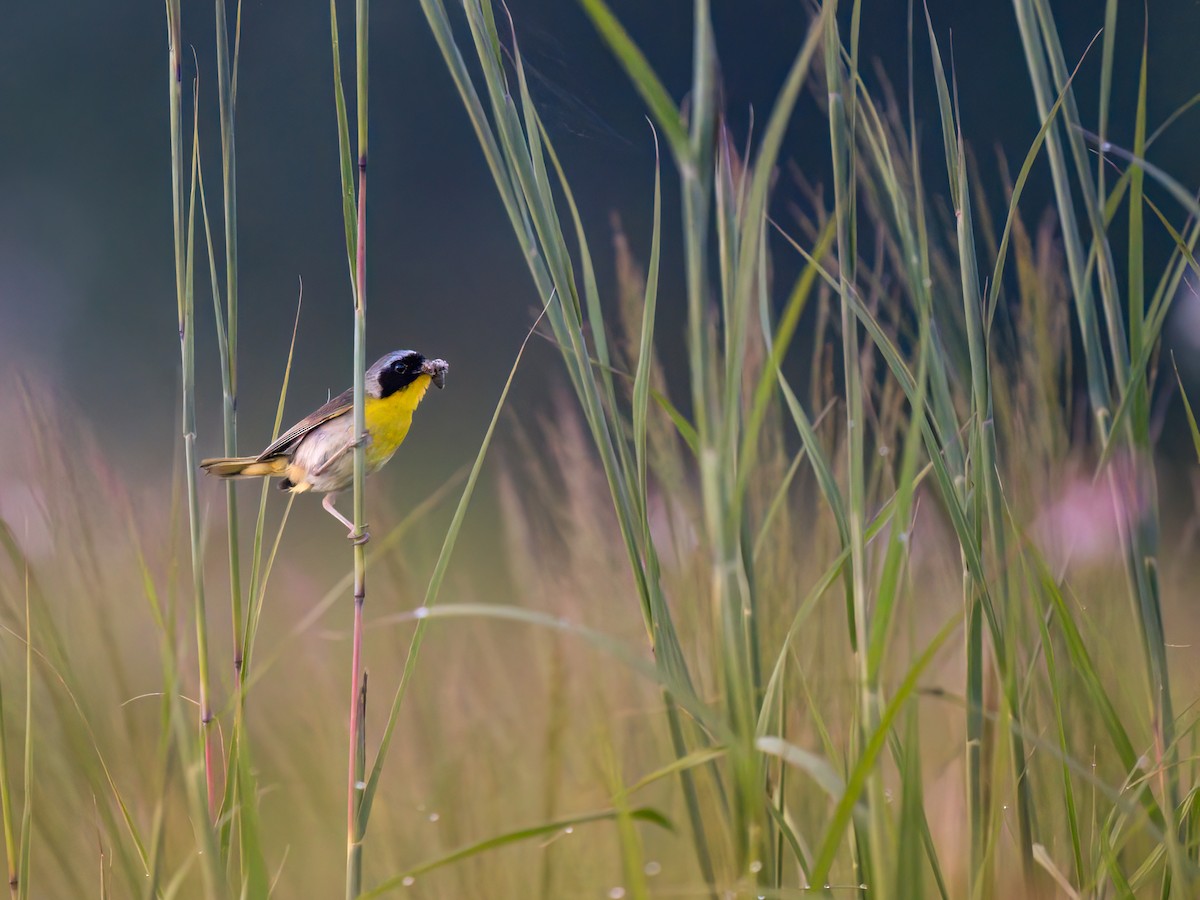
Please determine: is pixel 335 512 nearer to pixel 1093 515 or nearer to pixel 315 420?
pixel 315 420

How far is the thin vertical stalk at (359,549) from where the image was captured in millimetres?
622

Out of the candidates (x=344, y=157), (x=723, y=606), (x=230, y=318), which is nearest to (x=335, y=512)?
(x=230, y=318)

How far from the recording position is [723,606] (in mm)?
449

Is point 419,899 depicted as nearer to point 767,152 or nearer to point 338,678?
point 338,678

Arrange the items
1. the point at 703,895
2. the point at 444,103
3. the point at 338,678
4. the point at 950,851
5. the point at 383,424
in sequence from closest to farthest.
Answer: the point at 703,895 → the point at 950,851 → the point at 383,424 → the point at 338,678 → the point at 444,103

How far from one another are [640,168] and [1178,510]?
222 centimetres

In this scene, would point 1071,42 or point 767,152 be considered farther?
point 1071,42

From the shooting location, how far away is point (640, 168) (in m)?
3.78


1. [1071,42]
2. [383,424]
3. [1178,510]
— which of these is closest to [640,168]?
[1071,42]

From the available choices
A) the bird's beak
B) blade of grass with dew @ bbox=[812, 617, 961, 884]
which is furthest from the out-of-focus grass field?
the bird's beak

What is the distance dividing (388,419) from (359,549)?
15.4 inches

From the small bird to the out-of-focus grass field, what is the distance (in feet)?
0.33

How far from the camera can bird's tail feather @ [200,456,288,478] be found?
801 millimetres

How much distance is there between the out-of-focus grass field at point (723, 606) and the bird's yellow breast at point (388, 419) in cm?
11
